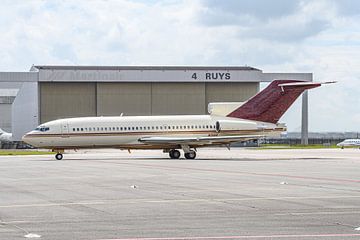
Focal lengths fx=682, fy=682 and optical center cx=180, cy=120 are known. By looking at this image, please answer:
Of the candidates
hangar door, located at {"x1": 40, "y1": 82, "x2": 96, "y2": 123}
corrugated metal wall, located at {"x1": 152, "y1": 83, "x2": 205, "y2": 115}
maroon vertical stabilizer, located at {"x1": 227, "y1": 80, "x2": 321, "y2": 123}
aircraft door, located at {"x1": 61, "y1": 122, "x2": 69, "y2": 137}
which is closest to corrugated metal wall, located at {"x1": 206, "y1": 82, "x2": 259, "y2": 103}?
corrugated metal wall, located at {"x1": 152, "y1": 83, "x2": 205, "y2": 115}

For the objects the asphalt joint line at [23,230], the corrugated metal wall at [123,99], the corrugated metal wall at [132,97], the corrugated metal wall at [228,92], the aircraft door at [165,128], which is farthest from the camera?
the corrugated metal wall at [228,92]

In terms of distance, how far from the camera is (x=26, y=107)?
108 metres

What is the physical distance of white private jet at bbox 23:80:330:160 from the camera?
2005 inches

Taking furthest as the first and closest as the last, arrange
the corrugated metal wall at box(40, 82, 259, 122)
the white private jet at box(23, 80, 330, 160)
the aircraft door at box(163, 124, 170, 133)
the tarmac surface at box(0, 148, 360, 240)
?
1. the corrugated metal wall at box(40, 82, 259, 122)
2. the aircraft door at box(163, 124, 170, 133)
3. the white private jet at box(23, 80, 330, 160)
4. the tarmac surface at box(0, 148, 360, 240)

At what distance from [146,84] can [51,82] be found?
13377mm

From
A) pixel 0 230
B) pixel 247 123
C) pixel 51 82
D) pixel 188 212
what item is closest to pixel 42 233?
pixel 0 230

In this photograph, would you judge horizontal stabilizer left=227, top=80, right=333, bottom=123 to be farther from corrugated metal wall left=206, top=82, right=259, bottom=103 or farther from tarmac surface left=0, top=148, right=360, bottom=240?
corrugated metal wall left=206, top=82, right=259, bottom=103

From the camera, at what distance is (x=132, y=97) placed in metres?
97.8

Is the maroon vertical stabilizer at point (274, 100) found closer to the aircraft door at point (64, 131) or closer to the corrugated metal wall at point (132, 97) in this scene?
the aircraft door at point (64, 131)

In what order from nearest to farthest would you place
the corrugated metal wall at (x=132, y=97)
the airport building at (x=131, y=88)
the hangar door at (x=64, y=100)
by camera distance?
1. the airport building at (x=131, y=88)
2. the hangar door at (x=64, y=100)
3. the corrugated metal wall at (x=132, y=97)

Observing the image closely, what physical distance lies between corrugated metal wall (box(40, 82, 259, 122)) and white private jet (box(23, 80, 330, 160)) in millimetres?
44281

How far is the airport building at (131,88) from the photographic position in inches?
3762

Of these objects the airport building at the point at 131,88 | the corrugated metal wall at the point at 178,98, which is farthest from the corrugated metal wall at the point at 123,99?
the corrugated metal wall at the point at 178,98

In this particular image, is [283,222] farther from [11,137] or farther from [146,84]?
[11,137]
